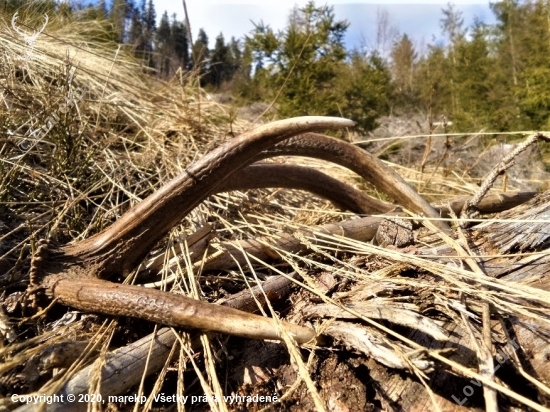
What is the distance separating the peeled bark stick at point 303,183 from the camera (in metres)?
1.55

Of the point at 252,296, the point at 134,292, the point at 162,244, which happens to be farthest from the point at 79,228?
the point at 252,296

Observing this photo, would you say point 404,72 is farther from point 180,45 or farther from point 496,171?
point 496,171

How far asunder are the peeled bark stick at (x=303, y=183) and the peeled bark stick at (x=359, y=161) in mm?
67

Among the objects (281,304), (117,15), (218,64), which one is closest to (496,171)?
(281,304)

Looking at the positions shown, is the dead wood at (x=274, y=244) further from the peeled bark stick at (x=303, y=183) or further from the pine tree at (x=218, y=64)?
the pine tree at (x=218, y=64)

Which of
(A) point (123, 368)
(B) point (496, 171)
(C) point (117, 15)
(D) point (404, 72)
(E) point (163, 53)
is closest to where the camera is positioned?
(A) point (123, 368)

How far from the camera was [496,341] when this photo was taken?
962 millimetres

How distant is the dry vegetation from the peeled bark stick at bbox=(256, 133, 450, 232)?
0.23 meters

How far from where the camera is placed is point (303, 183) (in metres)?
1.74

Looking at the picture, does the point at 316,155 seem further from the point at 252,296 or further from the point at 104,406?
the point at 104,406

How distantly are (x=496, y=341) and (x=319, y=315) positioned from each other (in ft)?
1.35

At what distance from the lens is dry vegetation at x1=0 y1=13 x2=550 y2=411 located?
35.3 inches

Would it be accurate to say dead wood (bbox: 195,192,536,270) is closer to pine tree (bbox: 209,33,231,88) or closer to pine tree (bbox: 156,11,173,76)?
pine tree (bbox: 209,33,231,88)

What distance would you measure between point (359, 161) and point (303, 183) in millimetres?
283
